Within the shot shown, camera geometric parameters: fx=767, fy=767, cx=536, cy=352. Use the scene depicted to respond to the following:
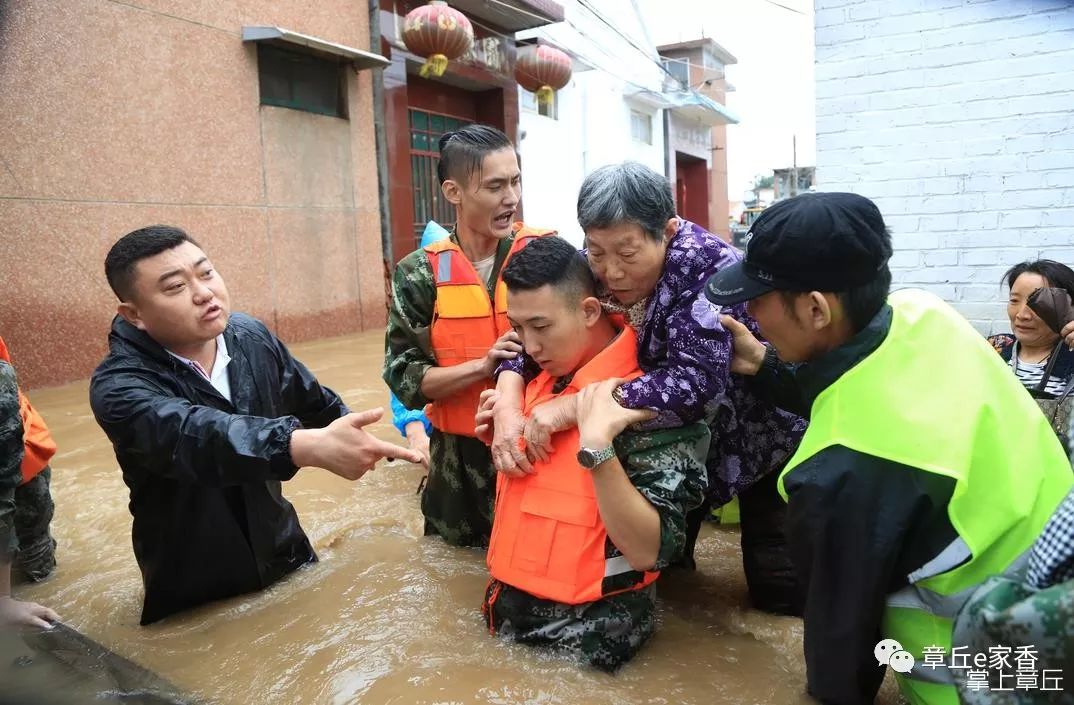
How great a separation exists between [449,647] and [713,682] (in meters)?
0.76

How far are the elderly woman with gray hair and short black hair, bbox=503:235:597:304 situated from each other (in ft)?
0.20

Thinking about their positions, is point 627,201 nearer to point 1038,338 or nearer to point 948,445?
point 948,445

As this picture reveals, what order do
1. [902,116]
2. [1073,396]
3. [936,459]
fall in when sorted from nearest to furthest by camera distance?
[936,459] < [1073,396] < [902,116]

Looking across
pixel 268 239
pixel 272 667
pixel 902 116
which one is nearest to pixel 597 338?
pixel 272 667

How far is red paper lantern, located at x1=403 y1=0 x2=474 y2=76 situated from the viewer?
902 centimetres

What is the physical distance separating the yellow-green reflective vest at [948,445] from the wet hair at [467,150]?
1.64 meters

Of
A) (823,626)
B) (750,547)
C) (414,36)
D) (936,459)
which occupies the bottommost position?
(750,547)

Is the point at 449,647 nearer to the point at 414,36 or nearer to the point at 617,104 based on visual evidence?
the point at 414,36

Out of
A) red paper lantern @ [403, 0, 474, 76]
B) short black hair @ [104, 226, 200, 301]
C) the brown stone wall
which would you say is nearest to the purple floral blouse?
short black hair @ [104, 226, 200, 301]

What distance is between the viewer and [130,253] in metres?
2.39

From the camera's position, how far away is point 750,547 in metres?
2.60

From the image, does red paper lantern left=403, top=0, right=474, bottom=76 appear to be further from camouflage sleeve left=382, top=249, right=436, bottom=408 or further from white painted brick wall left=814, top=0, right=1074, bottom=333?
camouflage sleeve left=382, top=249, right=436, bottom=408

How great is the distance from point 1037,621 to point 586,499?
1.20 meters

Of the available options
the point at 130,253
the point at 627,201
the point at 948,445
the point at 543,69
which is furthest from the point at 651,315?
the point at 543,69
